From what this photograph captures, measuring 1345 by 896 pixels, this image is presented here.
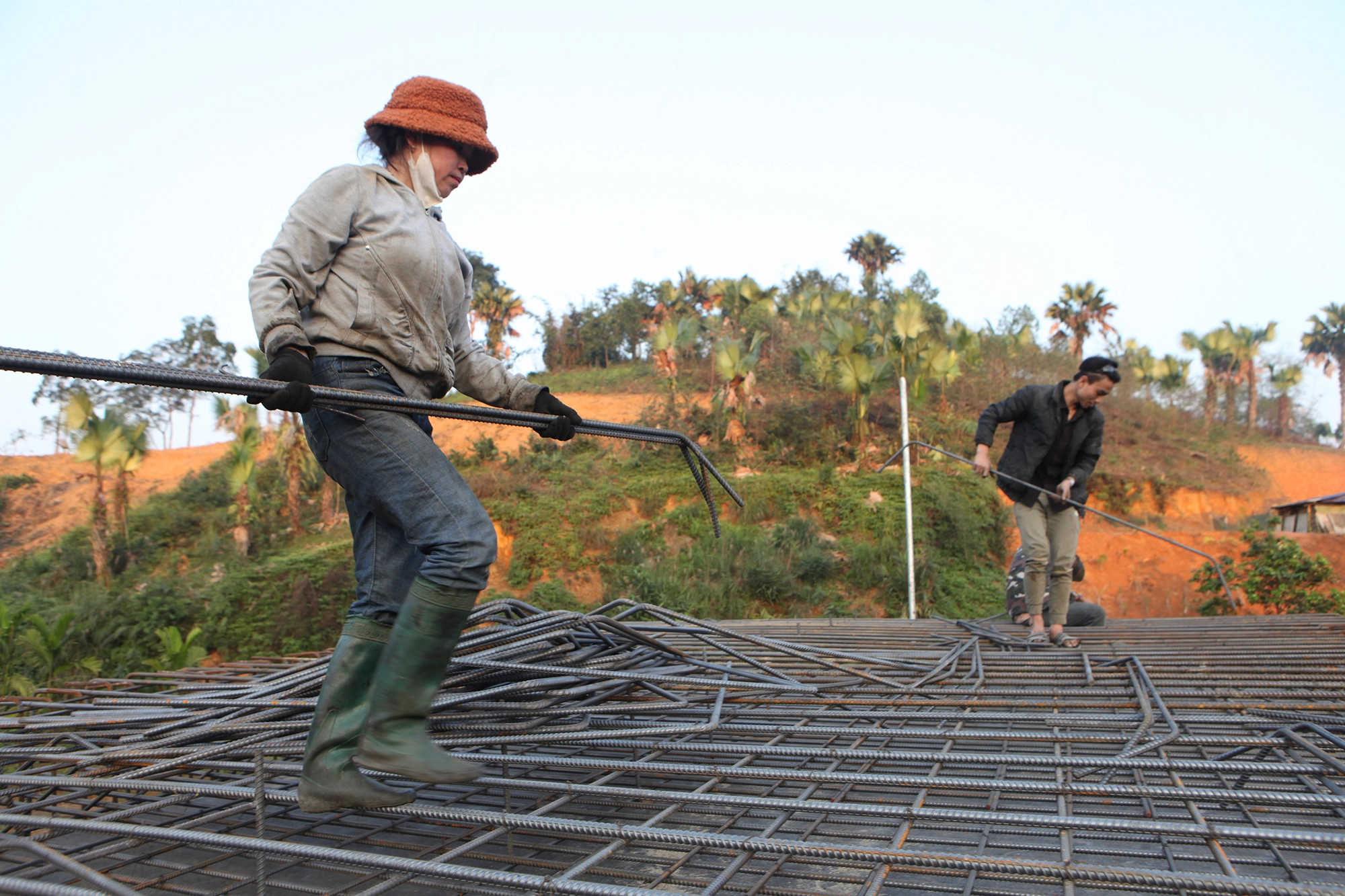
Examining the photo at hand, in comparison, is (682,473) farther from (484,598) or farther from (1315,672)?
(1315,672)

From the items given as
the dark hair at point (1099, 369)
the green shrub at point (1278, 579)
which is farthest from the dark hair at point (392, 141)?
the green shrub at point (1278, 579)

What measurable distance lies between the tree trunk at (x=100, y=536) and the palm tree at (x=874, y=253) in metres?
25.9

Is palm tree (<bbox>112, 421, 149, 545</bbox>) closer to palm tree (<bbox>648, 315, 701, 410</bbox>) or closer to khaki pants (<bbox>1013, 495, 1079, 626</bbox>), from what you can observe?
palm tree (<bbox>648, 315, 701, 410</bbox>)

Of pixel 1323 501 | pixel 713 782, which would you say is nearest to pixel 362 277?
pixel 713 782

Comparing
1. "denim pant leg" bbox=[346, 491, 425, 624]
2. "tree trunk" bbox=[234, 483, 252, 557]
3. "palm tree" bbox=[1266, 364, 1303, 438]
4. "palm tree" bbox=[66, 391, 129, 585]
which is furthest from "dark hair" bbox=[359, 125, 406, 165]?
"palm tree" bbox=[1266, 364, 1303, 438]

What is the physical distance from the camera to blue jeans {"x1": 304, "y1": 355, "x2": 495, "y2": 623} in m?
1.65

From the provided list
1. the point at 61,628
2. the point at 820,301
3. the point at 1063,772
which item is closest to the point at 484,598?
the point at 61,628

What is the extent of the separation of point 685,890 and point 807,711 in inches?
49.0

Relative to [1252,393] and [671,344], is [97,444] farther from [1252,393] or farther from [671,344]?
[1252,393]

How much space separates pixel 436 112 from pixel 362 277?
0.43 meters

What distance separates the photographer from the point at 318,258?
69.7 inches

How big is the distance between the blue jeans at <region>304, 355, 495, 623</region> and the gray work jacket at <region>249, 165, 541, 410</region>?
0.06 meters

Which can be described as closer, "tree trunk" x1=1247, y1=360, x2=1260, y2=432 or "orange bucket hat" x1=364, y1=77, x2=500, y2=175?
"orange bucket hat" x1=364, y1=77, x2=500, y2=175

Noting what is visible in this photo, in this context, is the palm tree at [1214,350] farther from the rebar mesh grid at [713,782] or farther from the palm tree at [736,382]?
the rebar mesh grid at [713,782]
